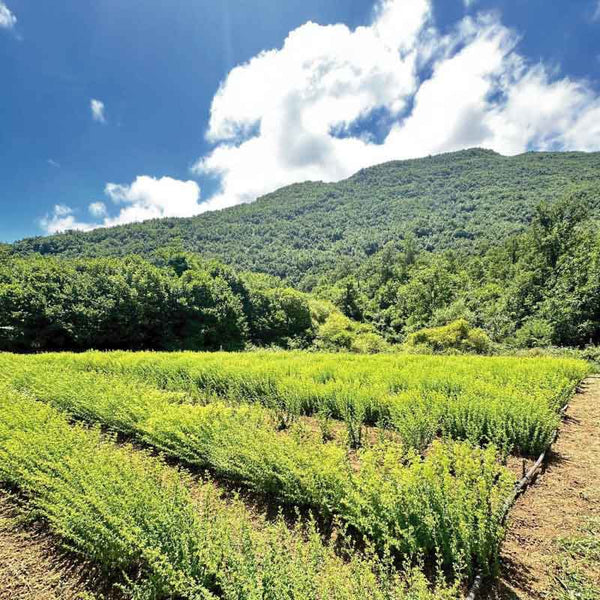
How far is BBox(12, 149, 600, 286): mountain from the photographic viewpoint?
8275cm

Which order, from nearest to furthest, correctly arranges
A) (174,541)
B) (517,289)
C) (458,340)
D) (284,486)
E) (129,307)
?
(174,541), (284,486), (458,340), (129,307), (517,289)

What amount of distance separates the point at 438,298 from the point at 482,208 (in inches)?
3144

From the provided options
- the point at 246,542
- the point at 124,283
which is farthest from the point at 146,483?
the point at 124,283

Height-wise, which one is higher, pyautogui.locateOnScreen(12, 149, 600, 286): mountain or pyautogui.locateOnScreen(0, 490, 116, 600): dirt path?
pyautogui.locateOnScreen(12, 149, 600, 286): mountain

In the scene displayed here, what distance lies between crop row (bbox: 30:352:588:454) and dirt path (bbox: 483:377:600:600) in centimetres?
63

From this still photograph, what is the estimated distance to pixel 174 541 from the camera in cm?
308

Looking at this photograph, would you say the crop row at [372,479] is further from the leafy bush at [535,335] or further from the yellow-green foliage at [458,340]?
the leafy bush at [535,335]

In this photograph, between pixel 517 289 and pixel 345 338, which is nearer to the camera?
pixel 345 338

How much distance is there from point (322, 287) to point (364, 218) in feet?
249

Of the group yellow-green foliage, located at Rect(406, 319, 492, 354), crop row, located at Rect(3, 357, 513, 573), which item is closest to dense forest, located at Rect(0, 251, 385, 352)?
yellow-green foliage, located at Rect(406, 319, 492, 354)

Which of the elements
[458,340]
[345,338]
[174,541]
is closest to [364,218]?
[345,338]

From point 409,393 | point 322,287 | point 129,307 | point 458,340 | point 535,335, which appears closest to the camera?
point 409,393

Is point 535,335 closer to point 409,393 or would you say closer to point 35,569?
point 409,393

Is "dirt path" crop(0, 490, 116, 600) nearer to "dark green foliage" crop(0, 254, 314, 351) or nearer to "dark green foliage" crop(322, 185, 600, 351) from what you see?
"dark green foliage" crop(0, 254, 314, 351)
